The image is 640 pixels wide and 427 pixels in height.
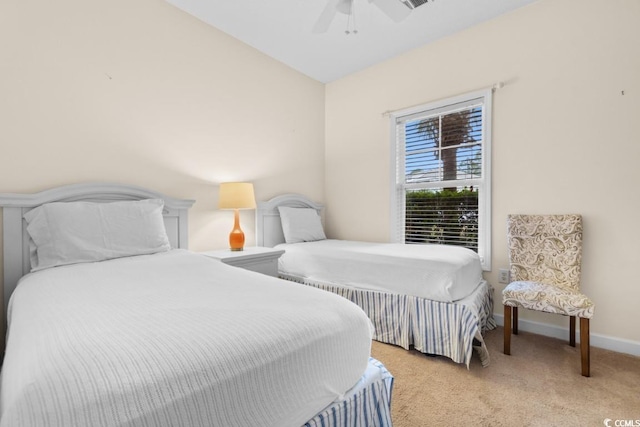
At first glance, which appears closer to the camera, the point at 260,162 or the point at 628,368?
the point at 628,368

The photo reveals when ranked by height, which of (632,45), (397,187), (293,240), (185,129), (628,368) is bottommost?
(628,368)

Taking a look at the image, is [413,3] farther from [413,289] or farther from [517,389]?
[517,389]

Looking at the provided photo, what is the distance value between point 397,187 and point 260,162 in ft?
5.16

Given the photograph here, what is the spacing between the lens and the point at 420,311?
2.11 meters

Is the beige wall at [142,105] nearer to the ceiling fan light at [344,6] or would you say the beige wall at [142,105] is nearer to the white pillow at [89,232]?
the white pillow at [89,232]

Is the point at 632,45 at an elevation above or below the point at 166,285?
above

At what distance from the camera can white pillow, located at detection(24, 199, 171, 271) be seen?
65.3 inches

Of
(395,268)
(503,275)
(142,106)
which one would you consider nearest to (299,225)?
(395,268)

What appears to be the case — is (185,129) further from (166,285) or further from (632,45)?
(632,45)

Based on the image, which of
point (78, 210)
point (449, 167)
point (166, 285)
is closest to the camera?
point (166, 285)

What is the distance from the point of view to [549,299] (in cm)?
193

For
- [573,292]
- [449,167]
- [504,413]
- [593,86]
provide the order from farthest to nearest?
[449,167], [593,86], [573,292], [504,413]

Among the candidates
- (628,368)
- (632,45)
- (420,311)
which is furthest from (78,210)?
(632,45)

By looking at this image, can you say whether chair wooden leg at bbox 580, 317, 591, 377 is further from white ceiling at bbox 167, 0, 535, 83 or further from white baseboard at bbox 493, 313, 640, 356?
white ceiling at bbox 167, 0, 535, 83
